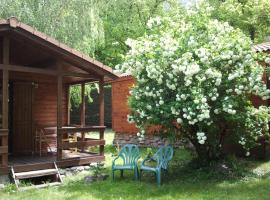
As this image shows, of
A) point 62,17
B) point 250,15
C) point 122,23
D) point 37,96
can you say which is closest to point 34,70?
point 37,96

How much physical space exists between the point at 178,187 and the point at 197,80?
2370mm

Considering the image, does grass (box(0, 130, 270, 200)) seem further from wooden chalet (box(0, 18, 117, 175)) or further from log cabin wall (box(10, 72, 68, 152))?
log cabin wall (box(10, 72, 68, 152))

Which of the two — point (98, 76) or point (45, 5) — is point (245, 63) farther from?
point (45, 5)

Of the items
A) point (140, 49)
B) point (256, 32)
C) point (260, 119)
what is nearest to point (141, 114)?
point (140, 49)

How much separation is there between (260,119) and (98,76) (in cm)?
453

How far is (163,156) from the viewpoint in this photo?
29.0 feet

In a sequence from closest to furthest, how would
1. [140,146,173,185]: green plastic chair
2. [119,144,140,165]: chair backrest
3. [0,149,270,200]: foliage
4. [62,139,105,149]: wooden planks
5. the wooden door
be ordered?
[0,149,270,200]: foliage
[140,146,173,185]: green plastic chair
[119,144,140,165]: chair backrest
[62,139,105,149]: wooden planks
the wooden door

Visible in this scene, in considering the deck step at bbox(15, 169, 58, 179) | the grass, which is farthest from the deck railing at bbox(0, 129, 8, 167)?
the grass

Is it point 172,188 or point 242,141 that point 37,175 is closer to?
point 172,188

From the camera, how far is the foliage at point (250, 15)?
75.0 ft

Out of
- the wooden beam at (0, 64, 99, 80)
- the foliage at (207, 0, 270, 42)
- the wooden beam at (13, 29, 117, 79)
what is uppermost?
the foliage at (207, 0, 270, 42)

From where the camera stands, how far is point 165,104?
27.4 ft

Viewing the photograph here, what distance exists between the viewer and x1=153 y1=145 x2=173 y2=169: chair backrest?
342 inches

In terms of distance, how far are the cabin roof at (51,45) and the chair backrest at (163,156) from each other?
293 cm
